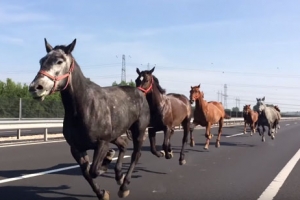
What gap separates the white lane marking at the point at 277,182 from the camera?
29.8ft

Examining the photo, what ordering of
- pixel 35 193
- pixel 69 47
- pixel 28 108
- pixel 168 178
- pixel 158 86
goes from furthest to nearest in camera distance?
pixel 28 108 < pixel 158 86 < pixel 168 178 < pixel 35 193 < pixel 69 47

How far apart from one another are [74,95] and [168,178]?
4.13m

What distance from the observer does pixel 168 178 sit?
10984 millimetres

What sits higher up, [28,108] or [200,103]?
[200,103]

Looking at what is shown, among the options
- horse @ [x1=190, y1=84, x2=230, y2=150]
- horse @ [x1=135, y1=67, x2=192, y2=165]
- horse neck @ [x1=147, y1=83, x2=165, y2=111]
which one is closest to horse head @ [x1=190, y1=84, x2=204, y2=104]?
horse @ [x1=190, y1=84, x2=230, y2=150]

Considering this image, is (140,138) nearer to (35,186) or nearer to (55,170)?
(35,186)

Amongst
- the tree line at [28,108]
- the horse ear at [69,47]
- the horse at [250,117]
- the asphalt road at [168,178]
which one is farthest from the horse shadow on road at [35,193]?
the horse at [250,117]

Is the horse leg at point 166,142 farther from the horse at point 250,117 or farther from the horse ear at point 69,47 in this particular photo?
the horse at point 250,117

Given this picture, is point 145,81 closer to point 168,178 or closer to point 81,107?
point 168,178

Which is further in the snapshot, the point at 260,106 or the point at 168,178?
the point at 260,106

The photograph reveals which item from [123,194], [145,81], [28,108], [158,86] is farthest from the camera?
[28,108]

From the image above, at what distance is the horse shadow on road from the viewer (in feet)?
Result: 27.8

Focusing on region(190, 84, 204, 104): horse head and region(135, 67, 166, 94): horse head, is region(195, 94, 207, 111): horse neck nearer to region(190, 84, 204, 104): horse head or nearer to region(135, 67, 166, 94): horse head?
region(190, 84, 204, 104): horse head

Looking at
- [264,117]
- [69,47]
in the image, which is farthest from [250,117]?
[69,47]
